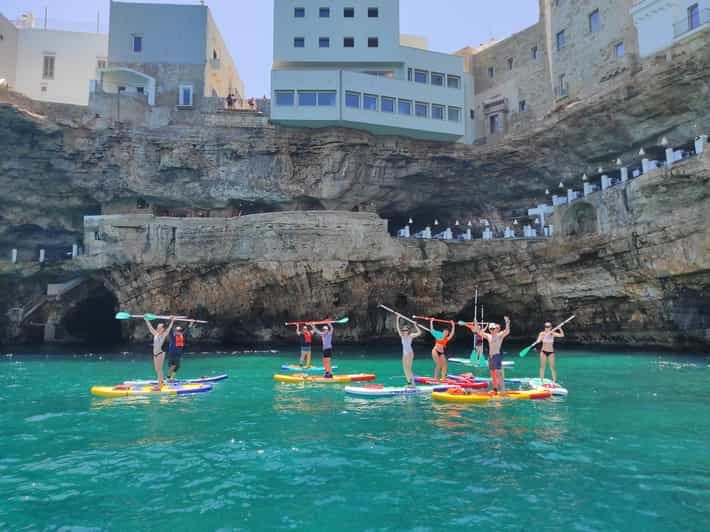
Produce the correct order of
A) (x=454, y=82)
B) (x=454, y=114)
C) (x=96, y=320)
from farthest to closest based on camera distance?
1. (x=96, y=320)
2. (x=454, y=82)
3. (x=454, y=114)

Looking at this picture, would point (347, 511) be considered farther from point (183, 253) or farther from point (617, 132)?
point (617, 132)

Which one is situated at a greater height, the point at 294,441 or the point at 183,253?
the point at 183,253

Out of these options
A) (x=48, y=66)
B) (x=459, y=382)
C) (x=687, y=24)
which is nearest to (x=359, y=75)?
(x=687, y=24)

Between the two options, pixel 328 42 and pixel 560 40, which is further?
pixel 328 42

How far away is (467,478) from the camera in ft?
26.4

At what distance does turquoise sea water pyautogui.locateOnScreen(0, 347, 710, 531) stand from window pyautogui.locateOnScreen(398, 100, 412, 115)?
2697 centimetres

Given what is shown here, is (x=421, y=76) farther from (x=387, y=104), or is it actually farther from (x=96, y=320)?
(x=96, y=320)

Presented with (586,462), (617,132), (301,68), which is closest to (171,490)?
(586,462)

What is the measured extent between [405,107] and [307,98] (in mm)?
7069

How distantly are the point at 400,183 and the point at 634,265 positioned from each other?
17.4m

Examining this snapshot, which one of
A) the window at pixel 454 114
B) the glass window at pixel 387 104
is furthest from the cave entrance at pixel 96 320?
the window at pixel 454 114

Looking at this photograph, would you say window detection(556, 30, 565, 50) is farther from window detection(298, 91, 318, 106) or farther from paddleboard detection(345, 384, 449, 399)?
paddleboard detection(345, 384, 449, 399)

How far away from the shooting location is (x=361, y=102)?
37.6 m

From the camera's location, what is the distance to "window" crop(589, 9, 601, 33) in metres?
37.7
